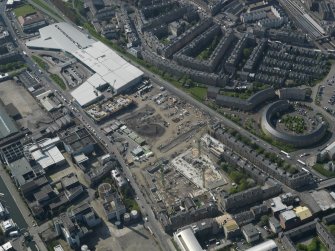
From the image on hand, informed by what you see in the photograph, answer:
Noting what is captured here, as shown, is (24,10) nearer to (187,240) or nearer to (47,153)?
(47,153)

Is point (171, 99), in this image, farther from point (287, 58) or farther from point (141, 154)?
point (287, 58)

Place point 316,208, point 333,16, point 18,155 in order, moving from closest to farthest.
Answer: point 316,208
point 18,155
point 333,16

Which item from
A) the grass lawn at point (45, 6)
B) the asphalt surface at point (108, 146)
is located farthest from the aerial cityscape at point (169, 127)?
the grass lawn at point (45, 6)

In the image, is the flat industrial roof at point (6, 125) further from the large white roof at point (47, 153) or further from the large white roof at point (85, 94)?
the large white roof at point (85, 94)

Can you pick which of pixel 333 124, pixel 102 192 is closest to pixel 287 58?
pixel 333 124

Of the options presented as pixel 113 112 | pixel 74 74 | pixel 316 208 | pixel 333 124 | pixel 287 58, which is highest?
pixel 74 74

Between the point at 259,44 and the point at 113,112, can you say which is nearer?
the point at 113,112

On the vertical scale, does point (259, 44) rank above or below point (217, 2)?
below
